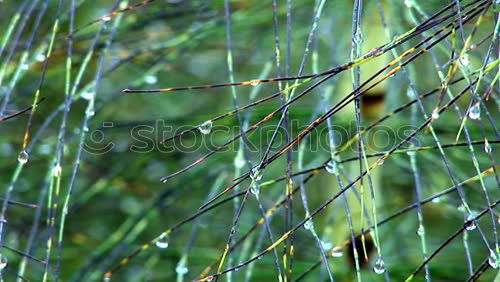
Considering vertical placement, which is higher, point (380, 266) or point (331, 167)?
point (331, 167)

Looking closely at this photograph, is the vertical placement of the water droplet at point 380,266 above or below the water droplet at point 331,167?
below

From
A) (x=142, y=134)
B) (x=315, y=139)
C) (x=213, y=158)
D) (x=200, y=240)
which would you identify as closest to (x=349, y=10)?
(x=315, y=139)

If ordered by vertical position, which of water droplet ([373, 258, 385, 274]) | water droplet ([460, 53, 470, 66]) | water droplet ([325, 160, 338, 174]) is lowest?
water droplet ([373, 258, 385, 274])

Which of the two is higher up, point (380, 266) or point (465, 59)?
point (465, 59)

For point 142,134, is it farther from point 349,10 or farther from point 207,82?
point 349,10

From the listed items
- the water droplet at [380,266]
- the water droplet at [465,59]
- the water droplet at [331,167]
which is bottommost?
the water droplet at [380,266]

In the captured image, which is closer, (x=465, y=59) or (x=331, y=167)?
(x=465, y=59)

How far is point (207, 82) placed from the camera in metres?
1.72

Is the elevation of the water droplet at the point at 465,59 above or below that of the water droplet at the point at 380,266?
above

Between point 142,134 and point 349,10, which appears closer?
point 349,10

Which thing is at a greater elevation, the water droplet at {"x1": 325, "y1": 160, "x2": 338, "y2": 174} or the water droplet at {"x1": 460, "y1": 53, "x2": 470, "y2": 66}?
the water droplet at {"x1": 460, "y1": 53, "x2": 470, "y2": 66}

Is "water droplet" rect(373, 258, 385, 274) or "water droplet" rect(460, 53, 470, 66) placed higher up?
"water droplet" rect(460, 53, 470, 66)

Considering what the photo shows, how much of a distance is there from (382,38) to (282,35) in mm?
181

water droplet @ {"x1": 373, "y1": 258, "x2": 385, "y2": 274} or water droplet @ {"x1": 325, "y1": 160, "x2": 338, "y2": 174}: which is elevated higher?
water droplet @ {"x1": 325, "y1": 160, "x2": 338, "y2": 174}
